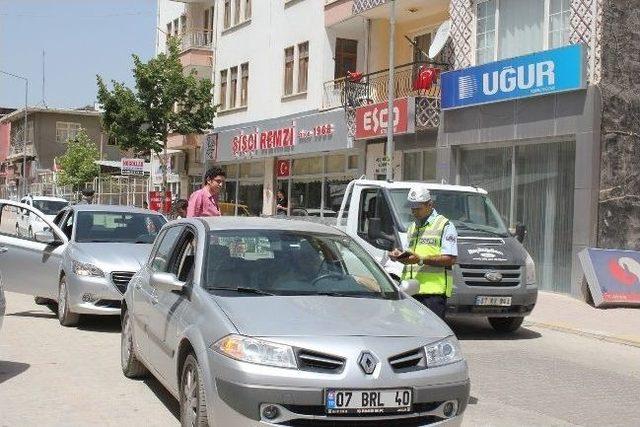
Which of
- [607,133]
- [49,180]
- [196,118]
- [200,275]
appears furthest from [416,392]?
[49,180]

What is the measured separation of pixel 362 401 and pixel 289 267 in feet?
5.00

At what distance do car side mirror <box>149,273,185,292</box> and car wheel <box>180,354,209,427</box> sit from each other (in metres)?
0.57

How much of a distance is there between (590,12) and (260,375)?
45.0ft

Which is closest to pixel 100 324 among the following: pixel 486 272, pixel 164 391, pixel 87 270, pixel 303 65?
pixel 87 270

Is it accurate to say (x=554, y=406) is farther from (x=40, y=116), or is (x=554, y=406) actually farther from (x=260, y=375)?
(x=40, y=116)

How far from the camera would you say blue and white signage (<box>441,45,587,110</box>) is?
53.6 ft

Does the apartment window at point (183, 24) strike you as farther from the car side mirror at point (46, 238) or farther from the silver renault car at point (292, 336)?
the silver renault car at point (292, 336)

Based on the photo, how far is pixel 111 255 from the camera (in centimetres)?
1059

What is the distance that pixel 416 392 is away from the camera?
191 inches

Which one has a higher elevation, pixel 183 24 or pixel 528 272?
pixel 183 24

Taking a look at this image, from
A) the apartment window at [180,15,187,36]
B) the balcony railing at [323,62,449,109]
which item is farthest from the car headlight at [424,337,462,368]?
the apartment window at [180,15,187,36]

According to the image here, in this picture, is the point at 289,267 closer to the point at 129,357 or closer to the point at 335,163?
the point at 129,357

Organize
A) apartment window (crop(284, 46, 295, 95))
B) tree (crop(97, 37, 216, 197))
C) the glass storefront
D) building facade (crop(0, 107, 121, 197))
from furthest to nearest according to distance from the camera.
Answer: building facade (crop(0, 107, 121, 197)) < tree (crop(97, 37, 216, 197)) < apartment window (crop(284, 46, 295, 95)) < the glass storefront

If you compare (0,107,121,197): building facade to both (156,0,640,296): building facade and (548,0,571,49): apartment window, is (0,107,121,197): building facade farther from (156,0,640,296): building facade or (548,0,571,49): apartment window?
(548,0,571,49): apartment window
